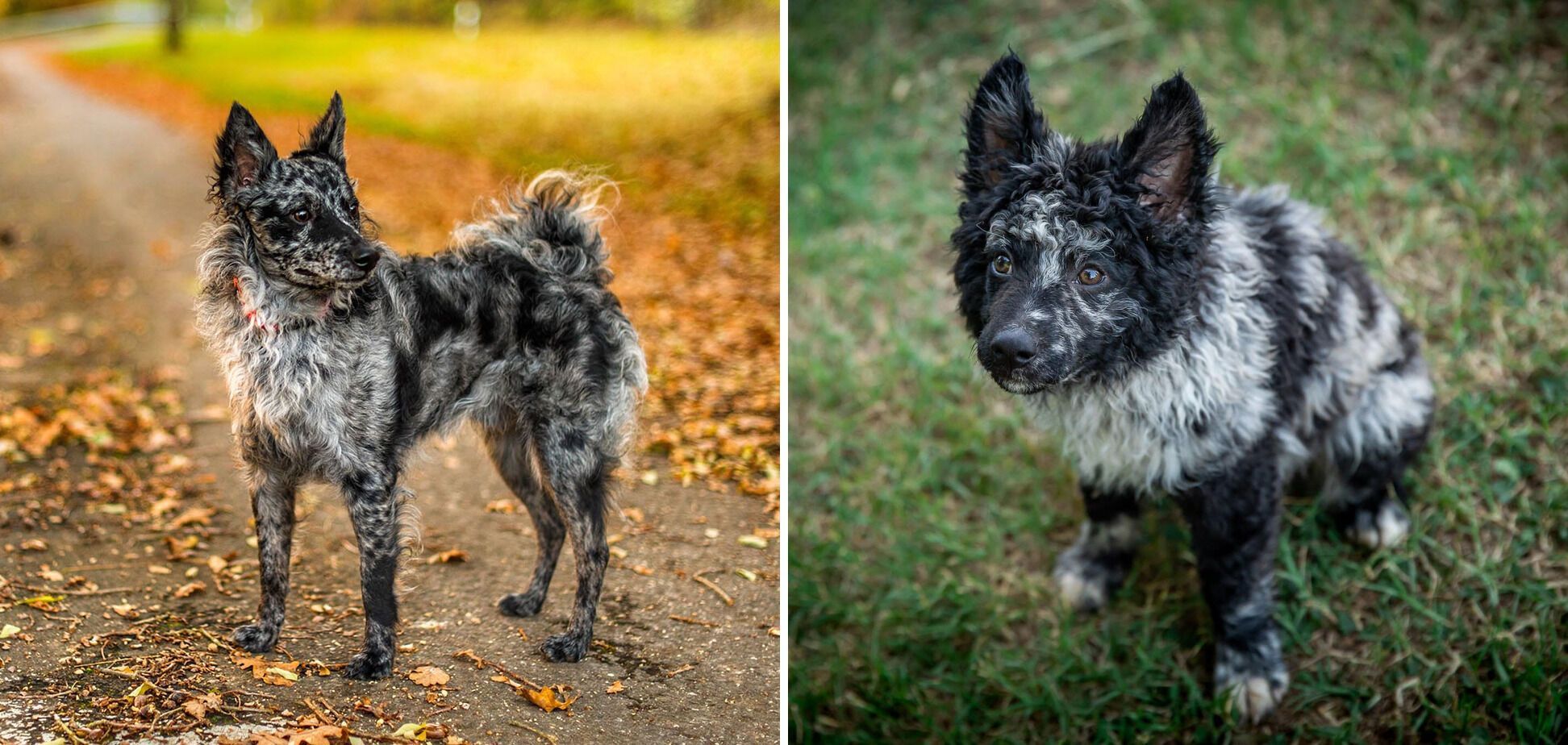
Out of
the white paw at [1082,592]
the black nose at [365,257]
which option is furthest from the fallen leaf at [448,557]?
the white paw at [1082,592]

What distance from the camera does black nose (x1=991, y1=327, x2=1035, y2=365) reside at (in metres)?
3.39

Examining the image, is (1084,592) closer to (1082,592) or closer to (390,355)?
(1082,592)

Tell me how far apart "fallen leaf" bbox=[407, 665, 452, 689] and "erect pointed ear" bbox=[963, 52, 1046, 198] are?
2.33m

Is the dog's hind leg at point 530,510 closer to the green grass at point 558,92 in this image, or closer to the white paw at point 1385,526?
the white paw at point 1385,526

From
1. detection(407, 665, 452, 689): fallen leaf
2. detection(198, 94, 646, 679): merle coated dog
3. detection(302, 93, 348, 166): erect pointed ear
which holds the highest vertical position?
detection(302, 93, 348, 166): erect pointed ear

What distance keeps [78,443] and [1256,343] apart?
510cm

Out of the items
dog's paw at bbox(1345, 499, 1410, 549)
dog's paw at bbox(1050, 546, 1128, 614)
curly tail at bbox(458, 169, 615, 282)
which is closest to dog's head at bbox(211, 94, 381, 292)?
curly tail at bbox(458, 169, 615, 282)

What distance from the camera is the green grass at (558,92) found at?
33.8 feet

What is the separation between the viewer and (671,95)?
11.9 m

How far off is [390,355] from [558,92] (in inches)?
382

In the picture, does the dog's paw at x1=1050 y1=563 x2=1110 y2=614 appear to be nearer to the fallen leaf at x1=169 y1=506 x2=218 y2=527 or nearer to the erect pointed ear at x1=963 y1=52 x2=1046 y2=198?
the erect pointed ear at x1=963 y1=52 x2=1046 y2=198

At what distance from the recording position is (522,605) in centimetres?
393

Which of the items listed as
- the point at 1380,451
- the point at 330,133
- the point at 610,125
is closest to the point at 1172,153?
the point at 1380,451

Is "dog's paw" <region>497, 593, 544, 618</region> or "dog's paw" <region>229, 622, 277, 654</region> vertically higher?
"dog's paw" <region>229, 622, 277, 654</region>
